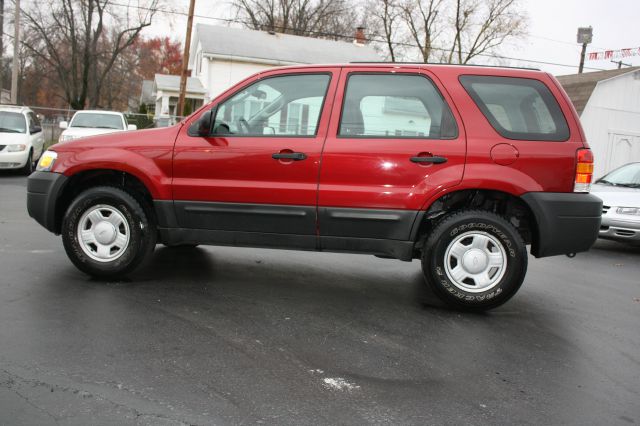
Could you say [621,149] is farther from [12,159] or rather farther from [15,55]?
[15,55]

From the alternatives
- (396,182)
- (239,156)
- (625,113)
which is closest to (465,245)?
(396,182)

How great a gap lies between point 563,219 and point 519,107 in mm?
947

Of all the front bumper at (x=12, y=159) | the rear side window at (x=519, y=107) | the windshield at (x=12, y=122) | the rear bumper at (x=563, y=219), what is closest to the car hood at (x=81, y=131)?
the windshield at (x=12, y=122)

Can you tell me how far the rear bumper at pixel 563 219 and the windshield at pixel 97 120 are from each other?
13773 mm

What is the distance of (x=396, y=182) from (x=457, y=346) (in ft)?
4.40

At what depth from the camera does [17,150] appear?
43.1 feet

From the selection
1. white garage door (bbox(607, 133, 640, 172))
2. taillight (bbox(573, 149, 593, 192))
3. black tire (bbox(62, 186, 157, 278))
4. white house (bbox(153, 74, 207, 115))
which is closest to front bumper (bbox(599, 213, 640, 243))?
taillight (bbox(573, 149, 593, 192))

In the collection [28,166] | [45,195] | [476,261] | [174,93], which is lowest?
[28,166]

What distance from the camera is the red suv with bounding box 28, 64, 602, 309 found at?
4.50m

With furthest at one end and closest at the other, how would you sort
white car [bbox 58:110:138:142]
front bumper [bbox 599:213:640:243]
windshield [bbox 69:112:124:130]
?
windshield [bbox 69:112:124:130] → white car [bbox 58:110:138:142] → front bumper [bbox 599:213:640:243]

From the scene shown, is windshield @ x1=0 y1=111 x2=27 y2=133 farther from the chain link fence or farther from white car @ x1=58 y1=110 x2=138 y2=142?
the chain link fence

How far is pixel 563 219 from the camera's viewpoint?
4508 mm

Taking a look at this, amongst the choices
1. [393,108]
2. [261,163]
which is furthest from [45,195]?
[393,108]

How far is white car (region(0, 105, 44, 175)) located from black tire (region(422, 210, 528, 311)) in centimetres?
1162
